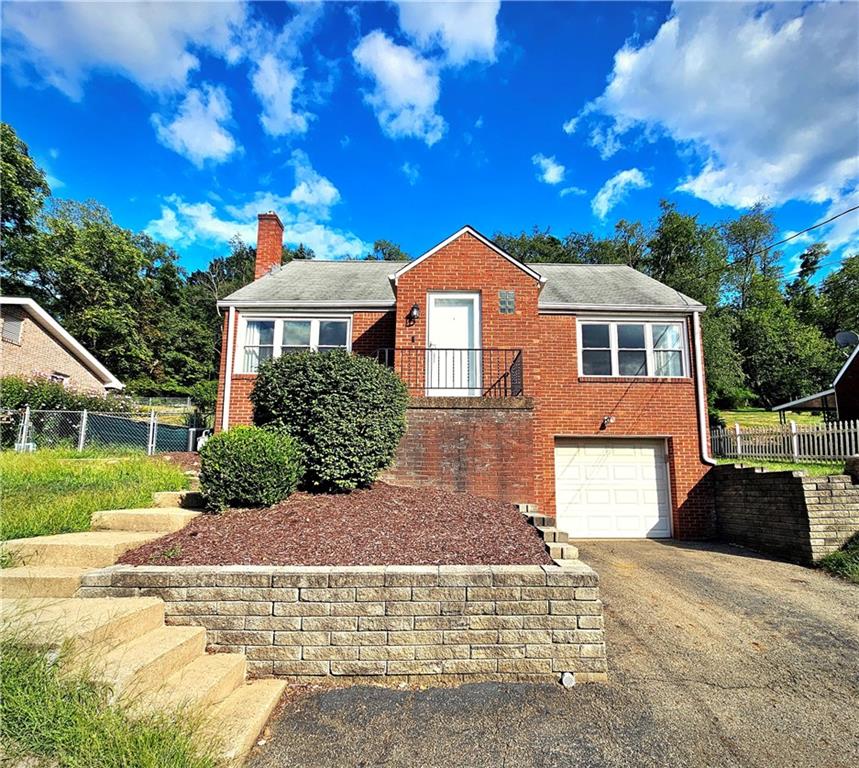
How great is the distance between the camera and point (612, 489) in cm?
1009

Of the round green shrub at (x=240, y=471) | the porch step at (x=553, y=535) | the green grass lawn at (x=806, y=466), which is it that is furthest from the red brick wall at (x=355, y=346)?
the green grass lawn at (x=806, y=466)

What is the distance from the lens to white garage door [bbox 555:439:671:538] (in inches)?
391

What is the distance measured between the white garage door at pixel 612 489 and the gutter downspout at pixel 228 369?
755cm

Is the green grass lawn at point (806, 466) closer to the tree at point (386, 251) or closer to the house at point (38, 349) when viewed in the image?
the house at point (38, 349)

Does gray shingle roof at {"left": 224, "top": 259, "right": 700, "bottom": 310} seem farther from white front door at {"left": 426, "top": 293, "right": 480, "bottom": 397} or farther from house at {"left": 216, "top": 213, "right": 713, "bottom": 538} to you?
white front door at {"left": 426, "top": 293, "right": 480, "bottom": 397}

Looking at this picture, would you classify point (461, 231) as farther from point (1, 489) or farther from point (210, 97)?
point (1, 489)

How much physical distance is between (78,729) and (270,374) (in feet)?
14.2

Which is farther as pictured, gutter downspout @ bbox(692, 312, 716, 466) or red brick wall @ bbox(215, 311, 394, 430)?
red brick wall @ bbox(215, 311, 394, 430)

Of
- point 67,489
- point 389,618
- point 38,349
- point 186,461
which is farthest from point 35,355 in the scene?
point 389,618

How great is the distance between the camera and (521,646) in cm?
337

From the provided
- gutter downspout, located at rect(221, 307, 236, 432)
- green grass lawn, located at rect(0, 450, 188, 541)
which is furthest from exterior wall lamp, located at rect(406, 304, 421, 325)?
green grass lawn, located at rect(0, 450, 188, 541)

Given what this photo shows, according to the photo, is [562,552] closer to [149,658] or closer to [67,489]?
[149,658]

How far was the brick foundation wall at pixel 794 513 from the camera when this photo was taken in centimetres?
728

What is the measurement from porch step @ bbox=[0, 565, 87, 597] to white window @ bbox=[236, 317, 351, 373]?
7694mm
